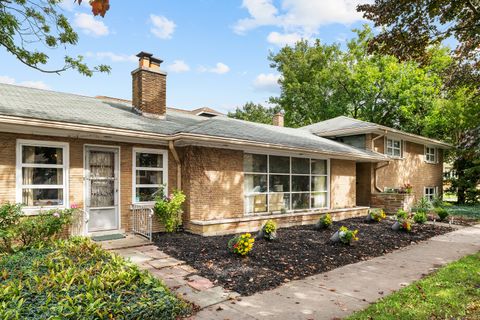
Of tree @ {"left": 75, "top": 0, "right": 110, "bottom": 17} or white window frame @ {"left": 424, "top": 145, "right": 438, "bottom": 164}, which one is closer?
tree @ {"left": 75, "top": 0, "right": 110, "bottom": 17}

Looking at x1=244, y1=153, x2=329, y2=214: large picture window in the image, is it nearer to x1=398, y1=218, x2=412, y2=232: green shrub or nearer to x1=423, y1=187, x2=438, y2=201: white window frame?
x1=398, y1=218, x2=412, y2=232: green shrub

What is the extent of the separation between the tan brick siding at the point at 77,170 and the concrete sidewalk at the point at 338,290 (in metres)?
4.97

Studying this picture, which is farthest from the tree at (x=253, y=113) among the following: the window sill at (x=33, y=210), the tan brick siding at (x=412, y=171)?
the window sill at (x=33, y=210)

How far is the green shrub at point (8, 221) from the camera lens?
597 cm

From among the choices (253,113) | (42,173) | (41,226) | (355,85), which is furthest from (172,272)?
(253,113)

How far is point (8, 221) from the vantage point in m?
6.09

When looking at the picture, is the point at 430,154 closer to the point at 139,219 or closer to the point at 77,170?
the point at 139,219

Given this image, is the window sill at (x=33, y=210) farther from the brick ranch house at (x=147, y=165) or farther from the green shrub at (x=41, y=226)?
the green shrub at (x=41, y=226)

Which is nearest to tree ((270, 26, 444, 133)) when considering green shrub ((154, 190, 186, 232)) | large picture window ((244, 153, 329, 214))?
large picture window ((244, 153, 329, 214))

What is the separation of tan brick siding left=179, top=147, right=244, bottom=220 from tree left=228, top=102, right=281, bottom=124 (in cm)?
3730

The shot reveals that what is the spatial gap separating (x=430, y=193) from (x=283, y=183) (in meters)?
14.1

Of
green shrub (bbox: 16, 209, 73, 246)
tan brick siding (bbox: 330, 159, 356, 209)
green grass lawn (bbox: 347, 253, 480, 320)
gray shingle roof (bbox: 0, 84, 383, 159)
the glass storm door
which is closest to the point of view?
green grass lawn (bbox: 347, 253, 480, 320)

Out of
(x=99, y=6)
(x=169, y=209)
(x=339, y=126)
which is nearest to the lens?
(x=99, y=6)

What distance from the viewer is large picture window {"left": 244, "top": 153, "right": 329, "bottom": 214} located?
1045cm
